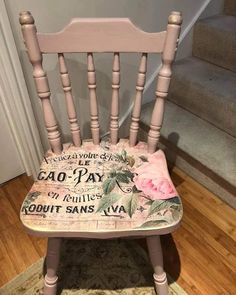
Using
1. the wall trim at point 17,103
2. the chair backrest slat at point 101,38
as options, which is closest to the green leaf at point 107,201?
the chair backrest slat at point 101,38

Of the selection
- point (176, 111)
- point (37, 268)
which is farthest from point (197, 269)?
point (176, 111)

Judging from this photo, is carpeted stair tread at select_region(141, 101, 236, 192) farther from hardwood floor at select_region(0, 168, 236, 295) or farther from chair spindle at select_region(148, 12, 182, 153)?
chair spindle at select_region(148, 12, 182, 153)

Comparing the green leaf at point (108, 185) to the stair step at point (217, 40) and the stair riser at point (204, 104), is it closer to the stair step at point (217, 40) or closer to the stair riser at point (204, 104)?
the stair riser at point (204, 104)

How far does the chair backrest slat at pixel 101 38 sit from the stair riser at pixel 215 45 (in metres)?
0.73

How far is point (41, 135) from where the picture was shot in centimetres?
127

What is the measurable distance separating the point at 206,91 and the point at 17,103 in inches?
34.1

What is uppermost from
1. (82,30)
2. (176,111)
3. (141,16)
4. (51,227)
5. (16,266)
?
(82,30)

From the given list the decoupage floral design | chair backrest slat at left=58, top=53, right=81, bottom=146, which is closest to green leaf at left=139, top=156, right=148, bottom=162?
the decoupage floral design

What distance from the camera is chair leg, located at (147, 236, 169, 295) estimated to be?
858mm

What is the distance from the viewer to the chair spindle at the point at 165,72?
752mm

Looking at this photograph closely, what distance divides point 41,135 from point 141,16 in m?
0.70

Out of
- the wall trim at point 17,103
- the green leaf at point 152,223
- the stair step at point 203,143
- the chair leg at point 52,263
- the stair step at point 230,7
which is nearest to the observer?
the green leaf at point 152,223

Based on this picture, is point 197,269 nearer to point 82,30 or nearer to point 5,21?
point 82,30

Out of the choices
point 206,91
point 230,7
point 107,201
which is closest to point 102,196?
point 107,201
